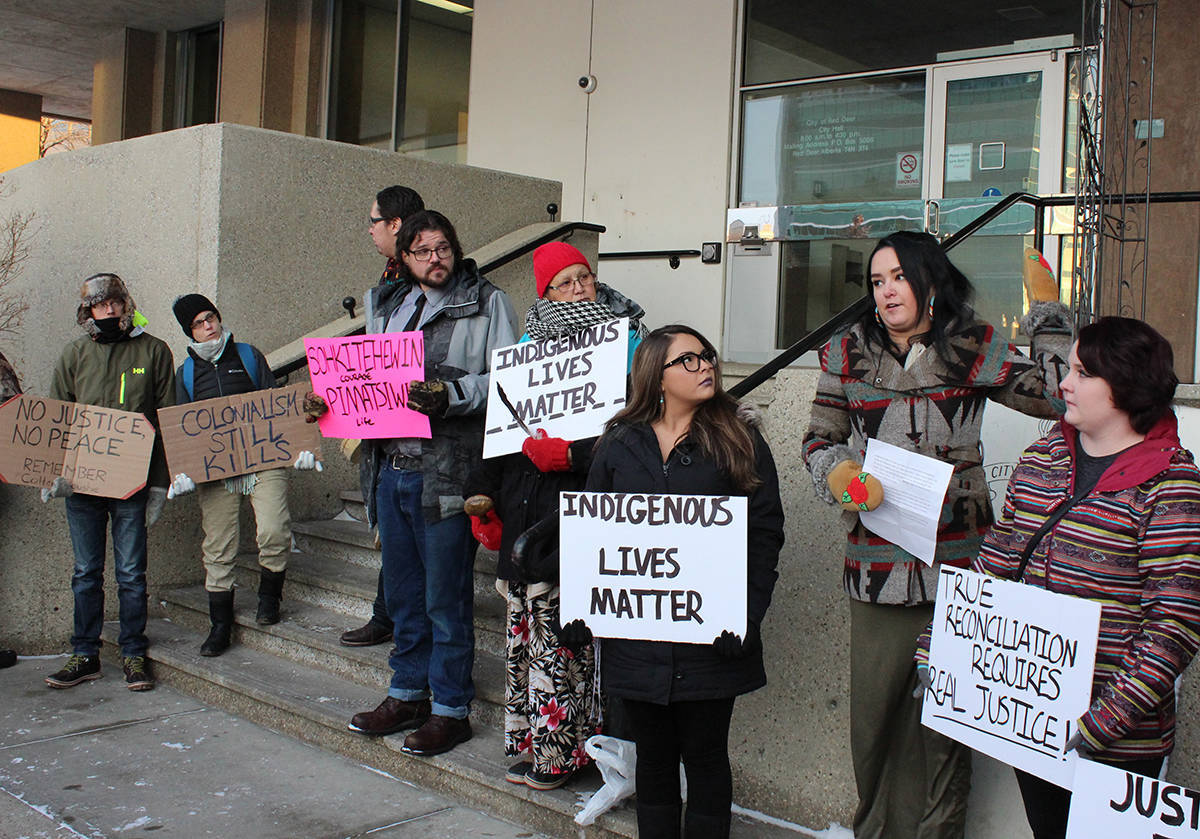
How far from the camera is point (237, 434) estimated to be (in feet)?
18.6

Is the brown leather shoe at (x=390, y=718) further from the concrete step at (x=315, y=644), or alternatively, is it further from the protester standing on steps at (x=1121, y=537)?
the protester standing on steps at (x=1121, y=537)

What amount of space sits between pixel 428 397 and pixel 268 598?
7.67 feet

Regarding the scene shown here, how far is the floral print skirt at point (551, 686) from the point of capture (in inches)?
159

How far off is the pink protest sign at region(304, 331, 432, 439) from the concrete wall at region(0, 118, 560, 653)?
266 cm

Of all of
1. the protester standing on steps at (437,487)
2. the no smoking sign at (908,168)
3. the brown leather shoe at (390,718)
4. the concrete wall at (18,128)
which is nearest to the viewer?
the protester standing on steps at (437,487)

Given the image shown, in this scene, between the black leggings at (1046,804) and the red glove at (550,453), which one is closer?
the black leggings at (1046,804)

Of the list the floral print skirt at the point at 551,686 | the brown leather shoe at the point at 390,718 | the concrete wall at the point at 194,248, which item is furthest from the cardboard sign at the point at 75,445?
the floral print skirt at the point at 551,686

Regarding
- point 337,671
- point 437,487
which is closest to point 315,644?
point 337,671

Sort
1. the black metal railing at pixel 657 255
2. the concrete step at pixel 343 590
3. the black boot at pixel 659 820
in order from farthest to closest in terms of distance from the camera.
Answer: the black metal railing at pixel 657 255 < the concrete step at pixel 343 590 < the black boot at pixel 659 820

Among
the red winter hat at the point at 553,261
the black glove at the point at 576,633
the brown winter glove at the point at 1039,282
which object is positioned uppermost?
the red winter hat at the point at 553,261

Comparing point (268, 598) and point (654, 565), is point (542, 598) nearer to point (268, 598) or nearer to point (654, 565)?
point (654, 565)

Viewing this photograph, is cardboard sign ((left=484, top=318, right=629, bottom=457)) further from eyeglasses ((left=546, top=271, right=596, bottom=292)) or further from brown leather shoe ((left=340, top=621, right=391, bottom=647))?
brown leather shoe ((left=340, top=621, right=391, bottom=647))

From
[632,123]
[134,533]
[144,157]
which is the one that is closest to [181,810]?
[134,533]

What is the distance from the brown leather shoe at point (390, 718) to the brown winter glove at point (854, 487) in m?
2.32
